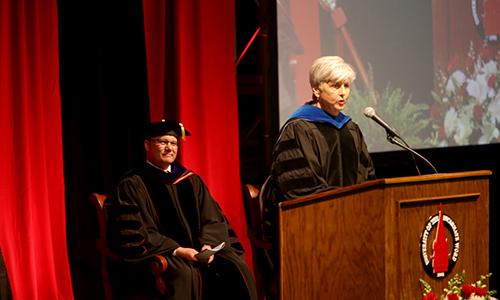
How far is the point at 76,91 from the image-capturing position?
195 inches

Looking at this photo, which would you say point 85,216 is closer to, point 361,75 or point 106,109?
point 106,109

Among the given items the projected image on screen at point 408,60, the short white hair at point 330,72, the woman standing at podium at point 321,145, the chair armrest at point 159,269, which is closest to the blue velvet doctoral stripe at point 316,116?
the woman standing at podium at point 321,145

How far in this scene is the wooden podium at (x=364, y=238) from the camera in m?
3.30

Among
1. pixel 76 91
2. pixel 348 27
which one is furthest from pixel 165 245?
pixel 348 27

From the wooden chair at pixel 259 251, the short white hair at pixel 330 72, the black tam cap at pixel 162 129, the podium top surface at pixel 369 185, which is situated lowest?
the wooden chair at pixel 259 251

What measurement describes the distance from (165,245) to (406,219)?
1.55 meters

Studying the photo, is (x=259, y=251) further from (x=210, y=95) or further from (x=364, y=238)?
(x=364, y=238)

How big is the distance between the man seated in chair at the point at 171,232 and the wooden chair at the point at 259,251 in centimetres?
26

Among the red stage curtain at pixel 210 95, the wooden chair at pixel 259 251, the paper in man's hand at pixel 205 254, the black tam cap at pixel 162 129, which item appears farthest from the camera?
the red stage curtain at pixel 210 95

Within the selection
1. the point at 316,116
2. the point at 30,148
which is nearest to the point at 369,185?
the point at 316,116

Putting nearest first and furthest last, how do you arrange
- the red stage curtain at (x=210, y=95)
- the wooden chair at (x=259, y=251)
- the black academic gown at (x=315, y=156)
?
the black academic gown at (x=315, y=156), the wooden chair at (x=259, y=251), the red stage curtain at (x=210, y=95)

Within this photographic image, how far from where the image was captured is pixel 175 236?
457 centimetres

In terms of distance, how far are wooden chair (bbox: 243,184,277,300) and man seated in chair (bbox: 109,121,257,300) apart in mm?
256

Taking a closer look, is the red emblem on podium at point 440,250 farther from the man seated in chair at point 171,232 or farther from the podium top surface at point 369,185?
the man seated in chair at point 171,232
